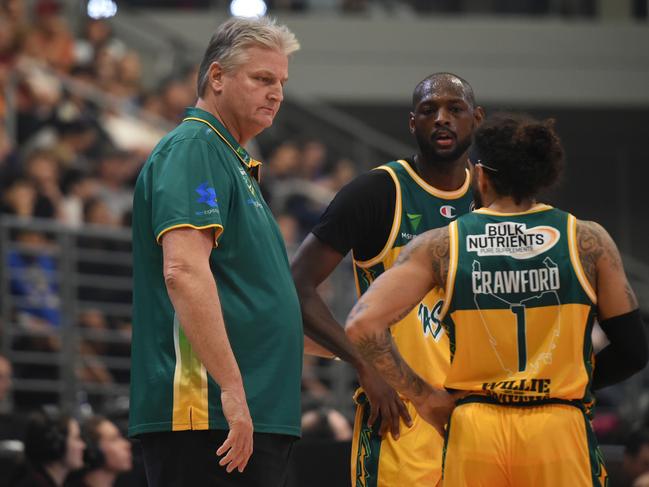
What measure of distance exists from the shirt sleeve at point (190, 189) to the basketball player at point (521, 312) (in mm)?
636

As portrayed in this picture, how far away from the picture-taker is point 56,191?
11625mm

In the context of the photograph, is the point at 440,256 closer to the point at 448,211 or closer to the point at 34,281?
the point at 448,211

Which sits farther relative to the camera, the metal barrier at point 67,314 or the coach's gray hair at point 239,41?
the metal barrier at point 67,314

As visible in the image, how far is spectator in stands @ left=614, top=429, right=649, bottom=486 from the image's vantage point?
26.8 feet

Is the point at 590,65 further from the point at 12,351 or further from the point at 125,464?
the point at 125,464

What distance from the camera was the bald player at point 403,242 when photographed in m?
4.95

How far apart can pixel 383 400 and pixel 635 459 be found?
3994mm

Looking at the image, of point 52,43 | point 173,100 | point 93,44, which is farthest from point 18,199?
point 93,44

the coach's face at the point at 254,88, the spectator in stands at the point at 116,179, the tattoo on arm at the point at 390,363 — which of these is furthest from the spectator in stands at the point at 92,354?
the coach's face at the point at 254,88

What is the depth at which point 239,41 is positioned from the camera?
421cm

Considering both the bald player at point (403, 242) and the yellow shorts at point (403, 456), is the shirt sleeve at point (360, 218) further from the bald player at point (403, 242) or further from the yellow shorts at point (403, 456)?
the yellow shorts at point (403, 456)

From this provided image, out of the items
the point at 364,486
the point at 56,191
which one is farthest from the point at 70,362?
the point at 364,486

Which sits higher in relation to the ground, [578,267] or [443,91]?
[443,91]

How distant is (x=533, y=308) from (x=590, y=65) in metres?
15.8
